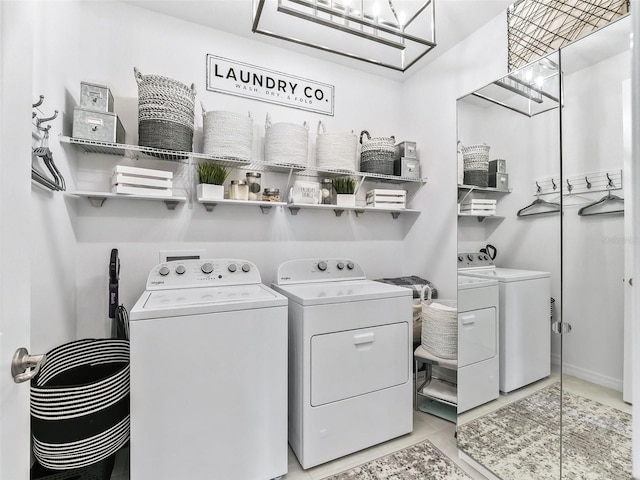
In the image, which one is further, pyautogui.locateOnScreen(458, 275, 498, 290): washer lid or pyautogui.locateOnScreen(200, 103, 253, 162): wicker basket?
pyautogui.locateOnScreen(200, 103, 253, 162): wicker basket

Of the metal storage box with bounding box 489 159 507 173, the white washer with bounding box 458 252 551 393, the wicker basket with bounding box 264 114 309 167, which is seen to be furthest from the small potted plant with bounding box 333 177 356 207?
the white washer with bounding box 458 252 551 393

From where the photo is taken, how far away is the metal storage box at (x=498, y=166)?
1715 mm

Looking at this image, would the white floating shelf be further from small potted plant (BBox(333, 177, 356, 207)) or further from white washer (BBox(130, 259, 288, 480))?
white washer (BBox(130, 259, 288, 480))

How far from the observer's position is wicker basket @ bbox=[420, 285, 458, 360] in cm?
209

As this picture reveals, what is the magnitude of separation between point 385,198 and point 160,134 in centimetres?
174

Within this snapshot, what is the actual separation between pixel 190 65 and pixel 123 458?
2594mm

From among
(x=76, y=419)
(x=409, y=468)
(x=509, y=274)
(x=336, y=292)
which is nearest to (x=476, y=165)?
(x=509, y=274)

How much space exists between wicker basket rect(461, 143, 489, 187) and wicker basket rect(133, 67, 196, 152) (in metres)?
1.80

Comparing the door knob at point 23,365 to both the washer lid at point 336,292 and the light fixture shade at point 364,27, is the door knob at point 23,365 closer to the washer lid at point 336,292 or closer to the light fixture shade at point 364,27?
the washer lid at point 336,292

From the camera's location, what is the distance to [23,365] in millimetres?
696

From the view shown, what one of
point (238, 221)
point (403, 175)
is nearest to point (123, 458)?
point (238, 221)

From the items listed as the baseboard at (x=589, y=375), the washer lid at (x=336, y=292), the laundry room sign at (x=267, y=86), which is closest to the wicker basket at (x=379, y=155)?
the laundry room sign at (x=267, y=86)

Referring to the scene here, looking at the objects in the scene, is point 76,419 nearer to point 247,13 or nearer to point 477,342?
point 477,342

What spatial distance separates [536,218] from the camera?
1540mm
